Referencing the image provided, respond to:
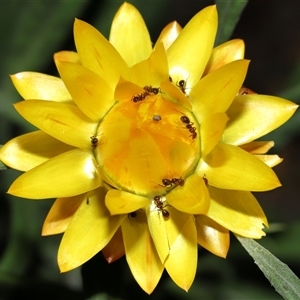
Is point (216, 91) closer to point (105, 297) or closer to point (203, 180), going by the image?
point (203, 180)

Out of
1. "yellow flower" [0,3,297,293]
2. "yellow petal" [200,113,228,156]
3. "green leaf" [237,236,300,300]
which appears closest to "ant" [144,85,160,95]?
"yellow flower" [0,3,297,293]

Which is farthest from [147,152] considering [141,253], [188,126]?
[141,253]

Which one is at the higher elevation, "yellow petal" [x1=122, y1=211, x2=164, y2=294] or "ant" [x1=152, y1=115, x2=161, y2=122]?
"ant" [x1=152, y1=115, x2=161, y2=122]

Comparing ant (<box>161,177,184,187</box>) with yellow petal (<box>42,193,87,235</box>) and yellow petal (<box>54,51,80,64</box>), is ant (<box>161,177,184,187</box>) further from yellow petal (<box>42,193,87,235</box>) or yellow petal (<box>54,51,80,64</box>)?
yellow petal (<box>54,51,80,64</box>)

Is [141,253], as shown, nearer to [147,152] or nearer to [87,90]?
[147,152]

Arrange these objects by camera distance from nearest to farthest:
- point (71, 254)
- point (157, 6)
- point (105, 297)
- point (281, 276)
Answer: point (71, 254) → point (281, 276) → point (105, 297) → point (157, 6)

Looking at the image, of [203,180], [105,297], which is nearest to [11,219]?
[105,297]

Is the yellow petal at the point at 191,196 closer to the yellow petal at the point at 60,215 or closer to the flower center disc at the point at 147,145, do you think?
the flower center disc at the point at 147,145
